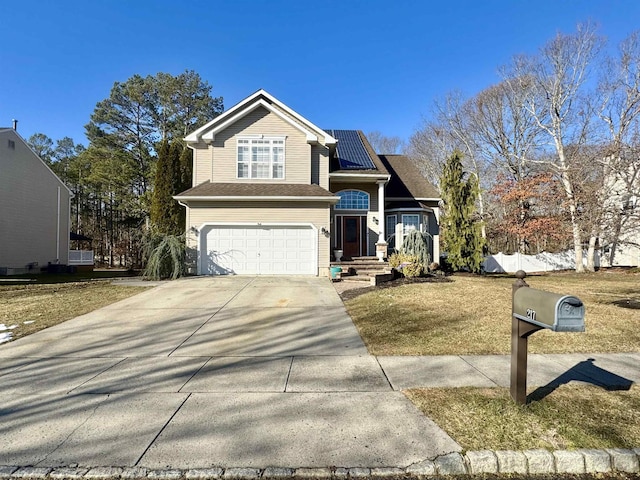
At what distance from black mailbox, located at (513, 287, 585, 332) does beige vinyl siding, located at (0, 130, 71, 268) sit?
79.3 feet

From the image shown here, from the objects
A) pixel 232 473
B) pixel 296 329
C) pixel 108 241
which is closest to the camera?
pixel 232 473

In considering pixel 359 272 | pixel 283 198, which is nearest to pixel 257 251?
pixel 283 198

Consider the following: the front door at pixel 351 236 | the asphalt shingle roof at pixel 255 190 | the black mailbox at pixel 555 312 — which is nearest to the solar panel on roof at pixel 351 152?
the front door at pixel 351 236

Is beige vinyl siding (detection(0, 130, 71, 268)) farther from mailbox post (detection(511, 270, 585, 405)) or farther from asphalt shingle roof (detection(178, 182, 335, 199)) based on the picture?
mailbox post (detection(511, 270, 585, 405))

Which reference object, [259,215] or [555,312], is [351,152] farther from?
[555,312]

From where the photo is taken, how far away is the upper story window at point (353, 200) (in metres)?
18.1

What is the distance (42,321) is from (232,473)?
7.36 m

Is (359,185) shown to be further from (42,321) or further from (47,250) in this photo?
(47,250)

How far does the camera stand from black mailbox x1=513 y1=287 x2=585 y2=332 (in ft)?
9.84

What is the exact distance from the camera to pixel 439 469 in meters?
2.68

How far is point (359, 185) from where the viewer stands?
59.5ft

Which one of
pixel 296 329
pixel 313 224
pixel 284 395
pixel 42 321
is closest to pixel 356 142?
pixel 313 224

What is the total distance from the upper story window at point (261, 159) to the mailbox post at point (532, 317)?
1398cm

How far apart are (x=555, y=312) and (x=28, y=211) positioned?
85.6 feet
